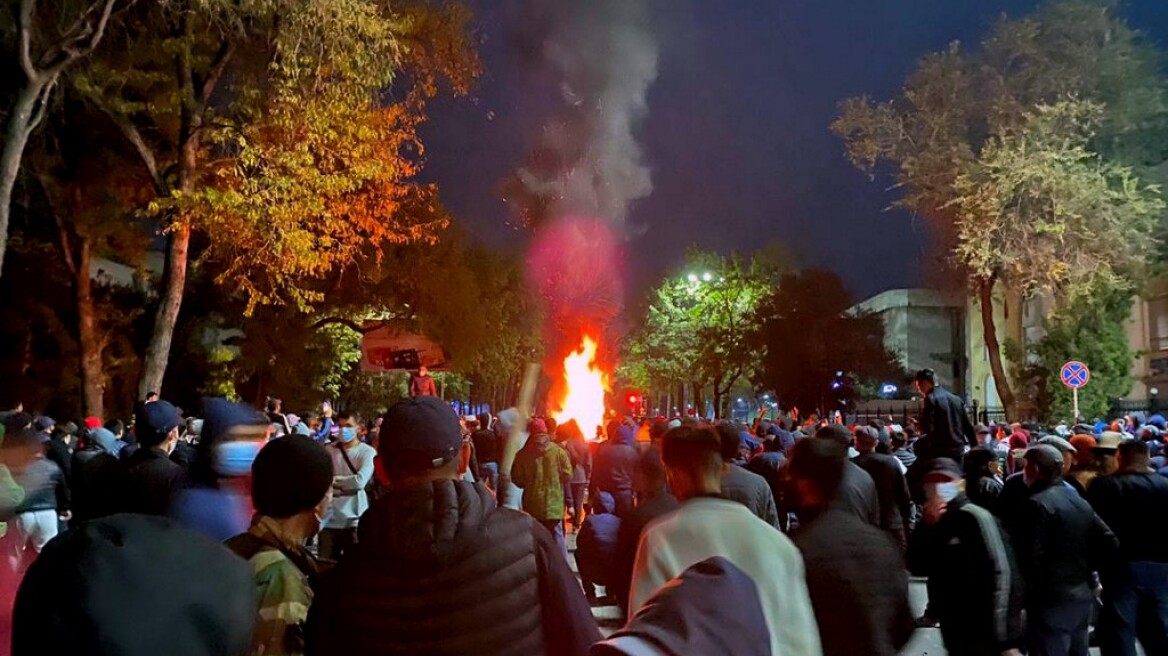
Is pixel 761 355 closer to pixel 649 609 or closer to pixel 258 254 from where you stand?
pixel 258 254

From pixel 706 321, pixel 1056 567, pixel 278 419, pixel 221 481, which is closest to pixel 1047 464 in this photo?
pixel 1056 567

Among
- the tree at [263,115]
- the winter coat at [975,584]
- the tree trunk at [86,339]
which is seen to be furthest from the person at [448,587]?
the tree trunk at [86,339]

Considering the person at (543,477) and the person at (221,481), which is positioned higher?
the person at (221,481)

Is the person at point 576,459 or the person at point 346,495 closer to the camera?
the person at point 346,495

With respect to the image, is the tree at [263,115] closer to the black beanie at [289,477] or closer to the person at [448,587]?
the black beanie at [289,477]

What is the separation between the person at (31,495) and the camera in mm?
6770

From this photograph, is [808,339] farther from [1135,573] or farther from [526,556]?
[526,556]

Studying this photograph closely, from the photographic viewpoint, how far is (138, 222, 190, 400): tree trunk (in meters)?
17.7

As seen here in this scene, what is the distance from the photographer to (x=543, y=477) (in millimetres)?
11039

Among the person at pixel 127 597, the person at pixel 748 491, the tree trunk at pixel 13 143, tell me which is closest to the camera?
the person at pixel 127 597

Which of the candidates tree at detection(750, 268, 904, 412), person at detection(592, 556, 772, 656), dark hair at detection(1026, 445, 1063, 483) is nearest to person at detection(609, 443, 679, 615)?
dark hair at detection(1026, 445, 1063, 483)

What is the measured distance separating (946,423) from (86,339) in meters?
18.9

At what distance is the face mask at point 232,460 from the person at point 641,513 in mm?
2372

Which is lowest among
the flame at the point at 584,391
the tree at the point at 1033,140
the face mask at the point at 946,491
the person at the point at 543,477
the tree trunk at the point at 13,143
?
the person at the point at 543,477
